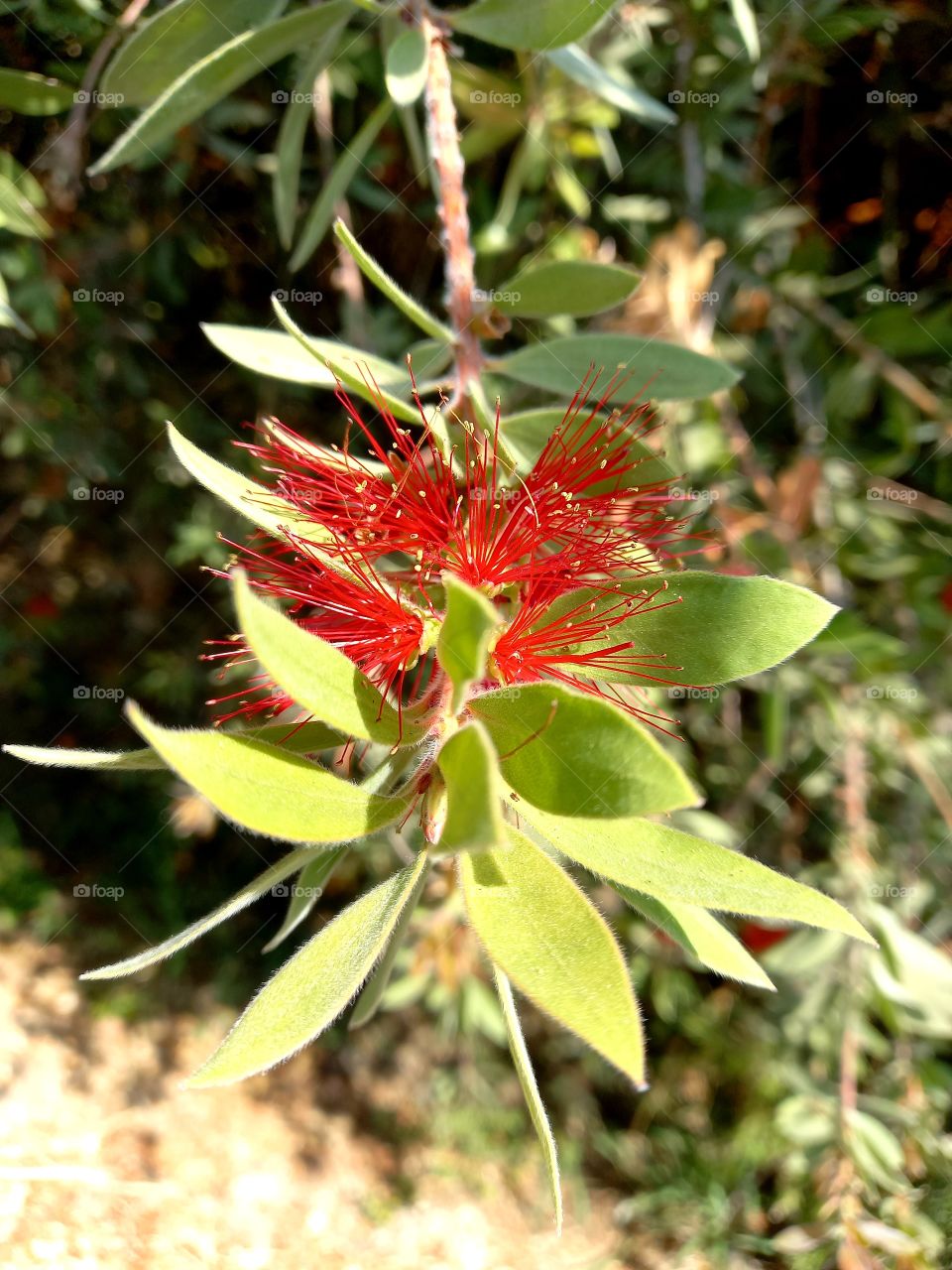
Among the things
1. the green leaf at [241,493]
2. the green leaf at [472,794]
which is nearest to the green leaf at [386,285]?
the green leaf at [241,493]

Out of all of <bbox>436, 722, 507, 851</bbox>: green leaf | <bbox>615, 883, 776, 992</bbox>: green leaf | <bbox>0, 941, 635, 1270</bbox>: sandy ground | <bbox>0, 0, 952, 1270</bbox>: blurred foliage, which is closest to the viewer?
<bbox>436, 722, 507, 851</bbox>: green leaf

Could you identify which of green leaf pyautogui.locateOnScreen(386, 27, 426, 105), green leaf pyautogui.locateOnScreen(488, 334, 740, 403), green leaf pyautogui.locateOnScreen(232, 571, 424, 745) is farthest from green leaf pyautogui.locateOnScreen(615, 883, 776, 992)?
green leaf pyautogui.locateOnScreen(386, 27, 426, 105)

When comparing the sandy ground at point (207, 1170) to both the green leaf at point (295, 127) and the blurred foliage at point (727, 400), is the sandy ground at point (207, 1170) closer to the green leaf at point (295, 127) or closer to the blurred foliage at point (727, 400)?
the blurred foliage at point (727, 400)

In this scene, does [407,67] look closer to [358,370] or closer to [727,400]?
[358,370]

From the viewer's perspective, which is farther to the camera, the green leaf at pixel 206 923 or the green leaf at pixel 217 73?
the green leaf at pixel 217 73

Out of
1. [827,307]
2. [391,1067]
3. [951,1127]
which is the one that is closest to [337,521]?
[827,307]

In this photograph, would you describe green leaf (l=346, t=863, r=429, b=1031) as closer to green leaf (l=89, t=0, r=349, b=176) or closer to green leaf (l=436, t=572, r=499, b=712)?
green leaf (l=436, t=572, r=499, b=712)
